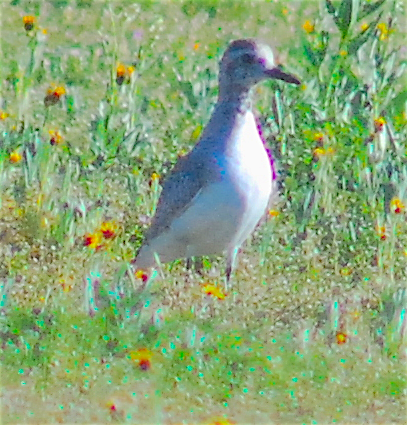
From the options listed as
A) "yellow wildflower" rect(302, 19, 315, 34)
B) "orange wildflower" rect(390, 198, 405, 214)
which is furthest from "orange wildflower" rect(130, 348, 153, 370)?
"yellow wildflower" rect(302, 19, 315, 34)

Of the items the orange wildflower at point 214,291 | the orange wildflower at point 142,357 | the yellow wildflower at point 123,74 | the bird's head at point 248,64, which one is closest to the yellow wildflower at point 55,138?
the yellow wildflower at point 123,74

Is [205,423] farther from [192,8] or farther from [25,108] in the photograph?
[192,8]

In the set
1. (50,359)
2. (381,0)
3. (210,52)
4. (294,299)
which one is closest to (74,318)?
(50,359)

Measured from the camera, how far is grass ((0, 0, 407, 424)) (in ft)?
11.1

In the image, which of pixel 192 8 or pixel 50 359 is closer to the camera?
pixel 50 359

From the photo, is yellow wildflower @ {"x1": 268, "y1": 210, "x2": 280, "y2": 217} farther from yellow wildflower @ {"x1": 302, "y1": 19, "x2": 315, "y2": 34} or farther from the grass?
yellow wildflower @ {"x1": 302, "y1": 19, "x2": 315, "y2": 34}

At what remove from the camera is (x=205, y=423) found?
3299 mm

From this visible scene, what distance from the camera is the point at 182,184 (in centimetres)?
369

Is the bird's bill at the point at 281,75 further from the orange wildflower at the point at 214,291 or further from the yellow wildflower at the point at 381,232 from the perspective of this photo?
the orange wildflower at the point at 214,291

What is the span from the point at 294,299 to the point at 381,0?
130 centimetres

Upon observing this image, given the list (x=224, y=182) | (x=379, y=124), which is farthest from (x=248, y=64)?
(x=379, y=124)

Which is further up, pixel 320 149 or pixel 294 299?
pixel 320 149

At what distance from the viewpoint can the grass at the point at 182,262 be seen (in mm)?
3387

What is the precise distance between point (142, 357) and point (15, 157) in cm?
101
